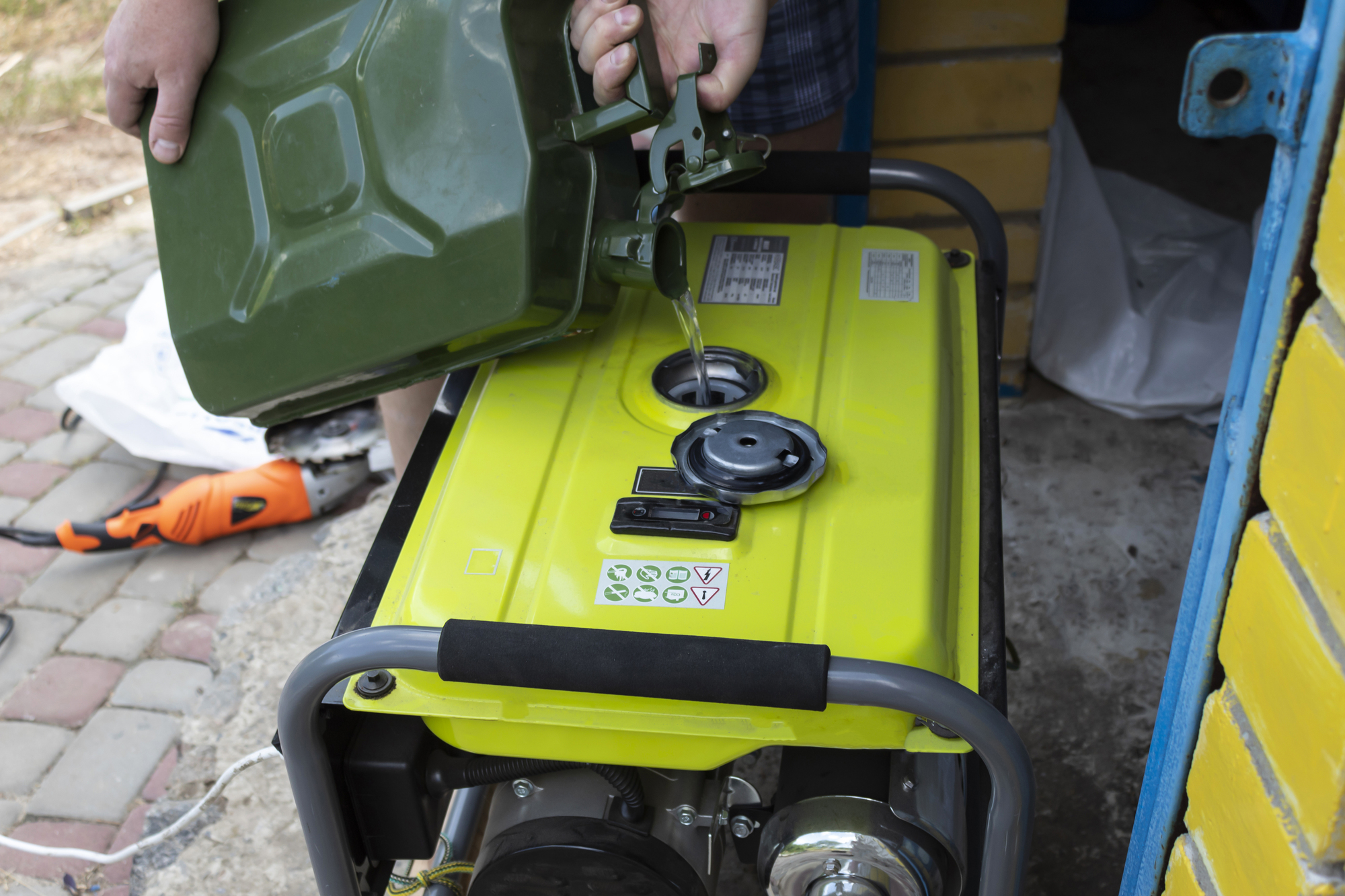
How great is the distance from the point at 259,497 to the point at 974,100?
5.46 feet

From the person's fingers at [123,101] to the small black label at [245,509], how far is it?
113 centimetres

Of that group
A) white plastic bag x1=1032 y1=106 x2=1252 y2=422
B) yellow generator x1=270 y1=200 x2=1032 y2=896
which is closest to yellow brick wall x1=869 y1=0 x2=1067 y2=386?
white plastic bag x1=1032 y1=106 x2=1252 y2=422

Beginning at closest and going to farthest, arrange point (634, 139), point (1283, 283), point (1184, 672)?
point (1283, 283) < point (1184, 672) < point (634, 139)

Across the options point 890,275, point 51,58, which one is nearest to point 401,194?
point 890,275

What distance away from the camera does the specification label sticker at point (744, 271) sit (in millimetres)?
1217

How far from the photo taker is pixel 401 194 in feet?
3.29

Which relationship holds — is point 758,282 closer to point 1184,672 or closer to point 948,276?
point 948,276

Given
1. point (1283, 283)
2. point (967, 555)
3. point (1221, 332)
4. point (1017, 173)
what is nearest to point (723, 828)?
point (967, 555)

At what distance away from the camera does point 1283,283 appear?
0.63m

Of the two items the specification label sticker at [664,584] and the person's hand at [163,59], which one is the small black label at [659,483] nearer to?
the specification label sticker at [664,584]

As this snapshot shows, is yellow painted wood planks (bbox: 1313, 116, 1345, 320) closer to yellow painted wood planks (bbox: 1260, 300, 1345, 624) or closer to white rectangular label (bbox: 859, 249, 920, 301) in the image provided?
yellow painted wood planks (bbox: 1260, 300, 1345, 624)

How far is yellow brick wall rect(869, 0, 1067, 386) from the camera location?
1.98 m

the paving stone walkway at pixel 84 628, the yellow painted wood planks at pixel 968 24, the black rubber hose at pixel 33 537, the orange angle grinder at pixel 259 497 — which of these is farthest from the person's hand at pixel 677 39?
the black rubber hose at pixel 33 537

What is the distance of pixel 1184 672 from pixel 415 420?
111cm
